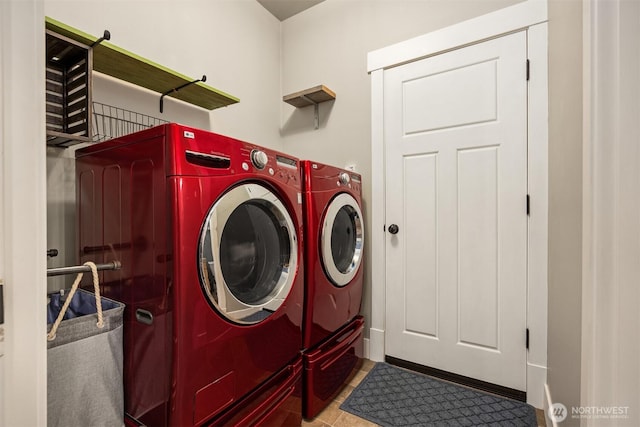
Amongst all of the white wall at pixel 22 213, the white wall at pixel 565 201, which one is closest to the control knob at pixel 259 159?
the white wall at pixel 22 213

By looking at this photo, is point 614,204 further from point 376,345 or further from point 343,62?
point 343,62

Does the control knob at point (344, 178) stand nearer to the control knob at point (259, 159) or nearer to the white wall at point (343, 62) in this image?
the white wall at point (343, 62)

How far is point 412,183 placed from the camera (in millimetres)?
1955

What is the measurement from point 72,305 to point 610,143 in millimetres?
1793

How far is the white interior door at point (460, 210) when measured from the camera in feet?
5.45

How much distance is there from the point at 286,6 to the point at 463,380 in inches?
118

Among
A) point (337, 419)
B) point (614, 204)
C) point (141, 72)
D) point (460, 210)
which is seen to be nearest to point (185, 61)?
point (141, 72)

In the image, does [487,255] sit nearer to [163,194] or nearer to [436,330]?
[436,330]

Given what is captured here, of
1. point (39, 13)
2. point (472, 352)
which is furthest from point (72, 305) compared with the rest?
point (472, 352)

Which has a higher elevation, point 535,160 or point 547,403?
point 535,160

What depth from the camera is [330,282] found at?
1.58 meters

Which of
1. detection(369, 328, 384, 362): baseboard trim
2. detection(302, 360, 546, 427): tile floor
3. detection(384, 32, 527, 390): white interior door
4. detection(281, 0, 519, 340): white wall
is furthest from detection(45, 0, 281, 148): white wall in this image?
detection(302, 360, 546, 427): tile floor

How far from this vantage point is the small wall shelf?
2.12 m

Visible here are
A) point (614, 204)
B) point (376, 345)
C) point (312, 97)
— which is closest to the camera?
point (614, 204)
